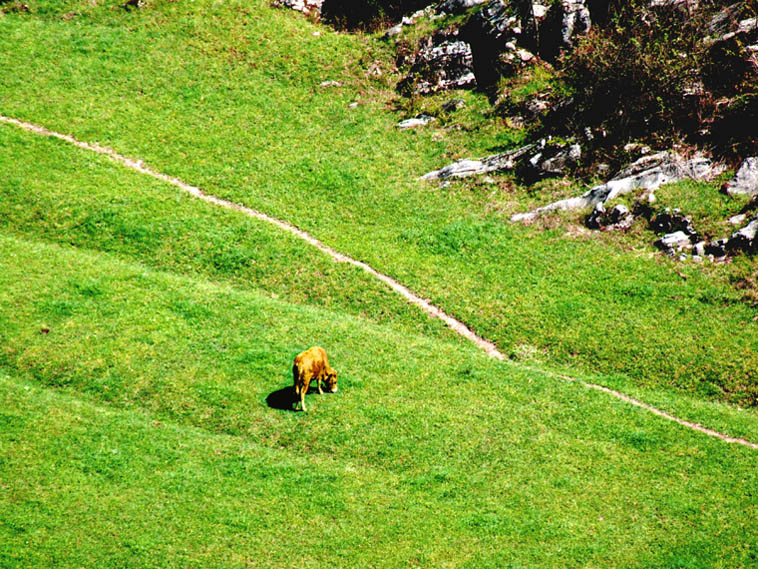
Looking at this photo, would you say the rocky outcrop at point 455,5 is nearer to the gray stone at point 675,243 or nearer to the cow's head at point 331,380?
the gray stone at point 675,243

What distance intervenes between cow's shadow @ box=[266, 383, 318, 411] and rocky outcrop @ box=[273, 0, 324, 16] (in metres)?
41.4

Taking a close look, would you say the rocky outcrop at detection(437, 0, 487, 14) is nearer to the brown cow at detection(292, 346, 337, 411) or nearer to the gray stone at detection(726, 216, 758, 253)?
the gray stone at detection(726, 216, 758, 253)

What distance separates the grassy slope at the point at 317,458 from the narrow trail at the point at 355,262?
81cm

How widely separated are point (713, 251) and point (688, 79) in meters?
12.3

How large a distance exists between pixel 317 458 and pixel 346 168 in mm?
23075

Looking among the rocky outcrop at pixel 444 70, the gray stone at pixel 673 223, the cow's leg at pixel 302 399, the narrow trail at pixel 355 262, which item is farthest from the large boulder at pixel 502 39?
the cow's leg at pixel 302 399

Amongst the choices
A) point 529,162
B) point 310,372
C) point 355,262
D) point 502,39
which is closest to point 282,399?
point 310,372

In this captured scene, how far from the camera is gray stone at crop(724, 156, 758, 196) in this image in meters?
33.0

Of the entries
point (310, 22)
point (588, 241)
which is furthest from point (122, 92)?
point (588, 241)

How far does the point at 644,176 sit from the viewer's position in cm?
3556

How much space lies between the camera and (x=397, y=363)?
2723cm

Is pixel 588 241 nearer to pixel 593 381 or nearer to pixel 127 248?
pixel 593 381

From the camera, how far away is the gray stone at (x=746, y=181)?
108 ft

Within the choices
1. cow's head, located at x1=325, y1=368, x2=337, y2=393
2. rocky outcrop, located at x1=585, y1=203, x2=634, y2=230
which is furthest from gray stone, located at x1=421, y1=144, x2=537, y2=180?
cow's head, located at x1=325, y1=368, x2=337, y2=393
